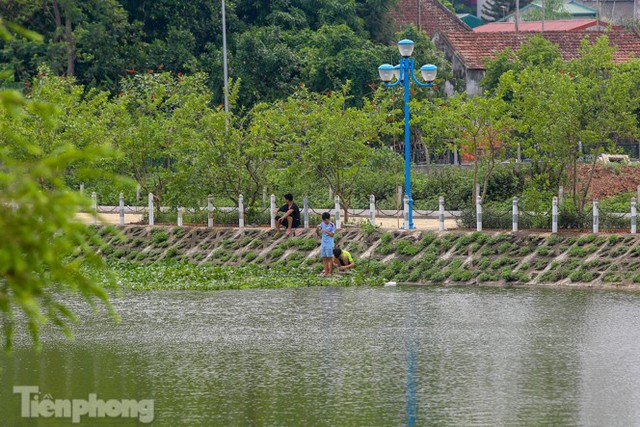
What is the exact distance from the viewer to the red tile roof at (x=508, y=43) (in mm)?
59344

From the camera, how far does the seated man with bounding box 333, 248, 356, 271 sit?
3031 centimetres

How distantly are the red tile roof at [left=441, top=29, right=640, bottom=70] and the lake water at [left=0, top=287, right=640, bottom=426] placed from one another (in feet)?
110

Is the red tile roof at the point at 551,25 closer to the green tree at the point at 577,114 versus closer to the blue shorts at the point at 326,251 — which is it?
the green tree at the point at 577,114

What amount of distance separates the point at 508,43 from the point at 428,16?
920 centimetres

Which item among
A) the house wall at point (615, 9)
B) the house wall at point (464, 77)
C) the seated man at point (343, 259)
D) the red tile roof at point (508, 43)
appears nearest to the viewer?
the seated man at point (343, 259)

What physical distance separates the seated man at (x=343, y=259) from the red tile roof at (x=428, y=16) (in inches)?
1513

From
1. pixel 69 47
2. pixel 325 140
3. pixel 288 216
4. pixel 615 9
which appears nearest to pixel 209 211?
pixel 288 216

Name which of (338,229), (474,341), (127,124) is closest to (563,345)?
(474,341)

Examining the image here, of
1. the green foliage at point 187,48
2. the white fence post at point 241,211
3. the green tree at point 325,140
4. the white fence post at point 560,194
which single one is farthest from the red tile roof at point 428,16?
the white fence post at point 560,194

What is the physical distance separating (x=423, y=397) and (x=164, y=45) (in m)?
40.9

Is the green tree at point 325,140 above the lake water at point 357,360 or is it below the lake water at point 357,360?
above

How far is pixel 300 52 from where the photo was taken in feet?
180

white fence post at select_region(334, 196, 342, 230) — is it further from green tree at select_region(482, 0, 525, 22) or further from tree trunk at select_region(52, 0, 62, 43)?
green tree at select_region(482, 0, 525, 22)

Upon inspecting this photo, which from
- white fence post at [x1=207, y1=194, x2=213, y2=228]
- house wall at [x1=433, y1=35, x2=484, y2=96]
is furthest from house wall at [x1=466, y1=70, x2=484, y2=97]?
white fence post at [x1=207, y1=194, x2=213, y2=228]
